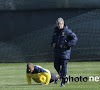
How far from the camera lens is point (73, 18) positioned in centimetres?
1695

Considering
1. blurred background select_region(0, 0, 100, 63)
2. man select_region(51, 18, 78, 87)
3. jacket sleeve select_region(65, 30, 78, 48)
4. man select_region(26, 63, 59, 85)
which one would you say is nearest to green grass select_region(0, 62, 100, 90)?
man select_region(26, 63, 59, 85)

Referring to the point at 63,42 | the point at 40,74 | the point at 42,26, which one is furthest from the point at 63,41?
the point at 42,26

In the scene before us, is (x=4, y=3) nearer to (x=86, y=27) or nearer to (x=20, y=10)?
(x=20, y=10)

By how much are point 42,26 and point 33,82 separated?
5641 mm

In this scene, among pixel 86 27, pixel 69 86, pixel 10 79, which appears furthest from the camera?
pixel 86 27

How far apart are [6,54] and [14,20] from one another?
1.31 meters

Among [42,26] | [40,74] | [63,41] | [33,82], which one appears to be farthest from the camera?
[42,26]

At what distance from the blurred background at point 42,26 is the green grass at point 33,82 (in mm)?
701

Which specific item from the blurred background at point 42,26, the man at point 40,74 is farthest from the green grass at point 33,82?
the blurred background at point 42,26

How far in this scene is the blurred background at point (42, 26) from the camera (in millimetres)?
16891

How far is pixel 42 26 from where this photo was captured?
670 inches

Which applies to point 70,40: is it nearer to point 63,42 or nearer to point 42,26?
point 63,42

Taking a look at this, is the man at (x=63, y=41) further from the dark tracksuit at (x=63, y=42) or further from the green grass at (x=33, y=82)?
the green grass at (x=33, y=82)

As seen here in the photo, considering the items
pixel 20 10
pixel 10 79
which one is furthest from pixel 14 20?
pixel 10 79
